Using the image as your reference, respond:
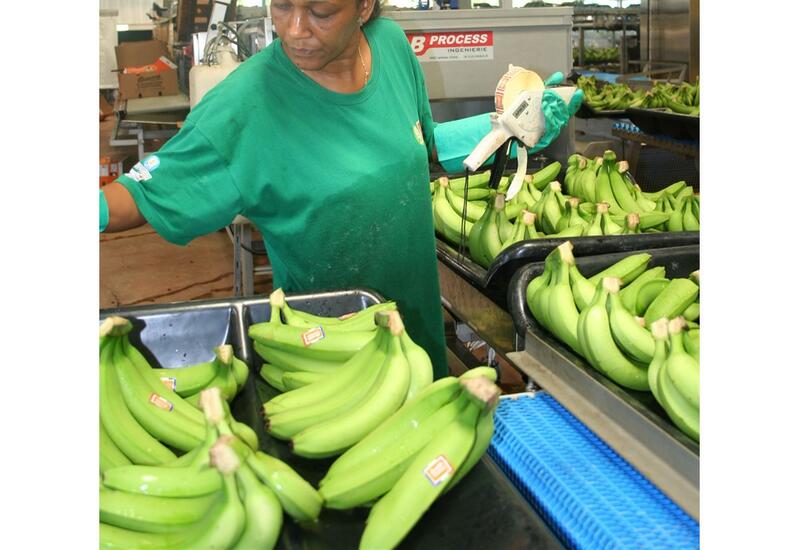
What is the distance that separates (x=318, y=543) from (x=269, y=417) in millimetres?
317

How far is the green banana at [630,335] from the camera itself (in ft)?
5.23

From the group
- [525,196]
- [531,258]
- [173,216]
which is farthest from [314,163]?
[525,196]

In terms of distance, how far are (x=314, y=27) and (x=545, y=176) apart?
1.99 meters

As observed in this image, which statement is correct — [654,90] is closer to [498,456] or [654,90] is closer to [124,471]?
[498,456]

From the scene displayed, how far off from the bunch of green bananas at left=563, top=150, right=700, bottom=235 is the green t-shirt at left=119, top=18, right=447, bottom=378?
0.71m

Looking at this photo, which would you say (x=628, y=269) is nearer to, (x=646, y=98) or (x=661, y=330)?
(x=661, y=330)

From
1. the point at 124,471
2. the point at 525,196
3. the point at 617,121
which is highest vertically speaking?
the point at 617,121

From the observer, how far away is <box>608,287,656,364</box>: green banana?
5.23 ft

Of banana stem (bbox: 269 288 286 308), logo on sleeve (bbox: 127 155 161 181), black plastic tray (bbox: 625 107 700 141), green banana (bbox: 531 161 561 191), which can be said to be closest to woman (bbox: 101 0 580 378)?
logo on sleeve (bbox: 127 155 161 181)

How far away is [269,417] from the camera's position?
1380 mm

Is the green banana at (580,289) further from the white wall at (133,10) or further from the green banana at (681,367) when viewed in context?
the white wall at (133,10)


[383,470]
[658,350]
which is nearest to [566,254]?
[658,350]

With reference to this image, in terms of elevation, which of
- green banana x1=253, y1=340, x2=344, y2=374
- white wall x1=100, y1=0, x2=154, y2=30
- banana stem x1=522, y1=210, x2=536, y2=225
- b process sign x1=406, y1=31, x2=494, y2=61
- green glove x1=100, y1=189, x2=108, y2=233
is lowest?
green banana x1=253, y1=340, x2=344, y2=374

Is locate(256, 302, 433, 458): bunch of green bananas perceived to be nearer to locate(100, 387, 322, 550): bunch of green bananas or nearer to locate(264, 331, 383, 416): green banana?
locate(264, 331, 383, 416): green banana
